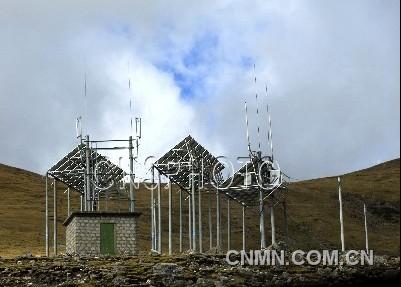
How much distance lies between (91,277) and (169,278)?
2852 mm

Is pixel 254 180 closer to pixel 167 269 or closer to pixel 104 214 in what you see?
pixel 104 214

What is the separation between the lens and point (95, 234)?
36.7m

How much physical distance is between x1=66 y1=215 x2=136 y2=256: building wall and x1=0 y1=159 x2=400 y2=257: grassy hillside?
558 inches

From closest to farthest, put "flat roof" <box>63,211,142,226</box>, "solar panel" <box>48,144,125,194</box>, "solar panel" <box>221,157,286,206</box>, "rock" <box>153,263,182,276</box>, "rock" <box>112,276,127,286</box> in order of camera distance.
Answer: "rock" <box>112,276,127,286</box>
"rock" <box>153,263,182,276</box>
"flat roof" <box>63,211,142,226</box>
"solar panel" <box>221,157,286,206</box>
"solar panel" <box>48,144,125,194</box>

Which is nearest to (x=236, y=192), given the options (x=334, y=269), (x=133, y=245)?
(x=133, y=245)

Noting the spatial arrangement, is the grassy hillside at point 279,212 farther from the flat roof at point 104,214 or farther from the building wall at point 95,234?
A: the flat roof at point 104,214

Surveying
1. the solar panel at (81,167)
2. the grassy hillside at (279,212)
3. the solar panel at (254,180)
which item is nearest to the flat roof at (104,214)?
the solar panel at (81,167)

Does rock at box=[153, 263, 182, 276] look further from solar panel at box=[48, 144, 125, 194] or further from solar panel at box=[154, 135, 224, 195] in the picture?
solar panel at box=[48, 144, 125, 194]

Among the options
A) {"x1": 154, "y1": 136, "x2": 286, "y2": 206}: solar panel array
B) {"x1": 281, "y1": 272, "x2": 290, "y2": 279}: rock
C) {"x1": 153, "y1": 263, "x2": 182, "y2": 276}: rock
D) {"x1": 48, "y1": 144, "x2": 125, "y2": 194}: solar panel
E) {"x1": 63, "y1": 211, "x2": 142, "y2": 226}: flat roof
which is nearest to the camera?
{"x1": 281, "y1": 272, "x2": 290, "y2": 279}: rock

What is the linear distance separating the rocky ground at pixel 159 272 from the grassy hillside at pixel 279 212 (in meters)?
18.6

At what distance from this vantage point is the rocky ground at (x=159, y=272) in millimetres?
28688

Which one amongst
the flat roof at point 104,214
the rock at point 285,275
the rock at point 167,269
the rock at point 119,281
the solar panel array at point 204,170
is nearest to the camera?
the rock at point 119,281

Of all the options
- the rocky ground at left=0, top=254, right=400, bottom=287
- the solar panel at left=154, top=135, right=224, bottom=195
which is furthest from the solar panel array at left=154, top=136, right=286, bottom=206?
the rocky ground at left=0, top=254, right=400, bottom=287

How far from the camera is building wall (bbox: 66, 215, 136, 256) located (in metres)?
36.6
